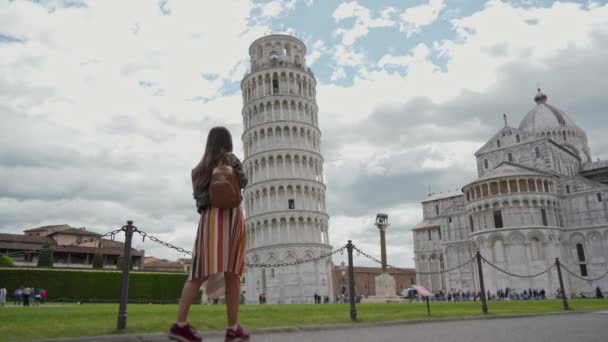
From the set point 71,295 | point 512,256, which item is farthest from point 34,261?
point 512,256

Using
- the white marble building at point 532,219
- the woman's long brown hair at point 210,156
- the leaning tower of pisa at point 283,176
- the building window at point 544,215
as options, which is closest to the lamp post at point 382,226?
the leaning tower of pisa at point 283,176

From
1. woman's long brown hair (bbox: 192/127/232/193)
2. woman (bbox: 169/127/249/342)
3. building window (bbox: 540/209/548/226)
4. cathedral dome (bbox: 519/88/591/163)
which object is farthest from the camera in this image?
cathedral dome (bbox: 519/88/591/163)

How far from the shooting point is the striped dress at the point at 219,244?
15.9 ft

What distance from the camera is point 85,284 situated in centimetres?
3741

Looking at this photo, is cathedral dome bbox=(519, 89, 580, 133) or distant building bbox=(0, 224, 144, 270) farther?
cathedral dome bbox=(519, 89, 580, 133)

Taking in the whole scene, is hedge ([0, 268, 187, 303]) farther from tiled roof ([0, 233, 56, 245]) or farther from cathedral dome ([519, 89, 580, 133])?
cathedral dome ([519, 89, 580, 133])

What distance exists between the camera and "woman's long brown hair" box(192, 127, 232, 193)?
5.26 m

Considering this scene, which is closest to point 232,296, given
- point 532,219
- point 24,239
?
point 532,219

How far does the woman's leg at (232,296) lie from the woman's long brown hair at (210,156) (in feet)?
3.50

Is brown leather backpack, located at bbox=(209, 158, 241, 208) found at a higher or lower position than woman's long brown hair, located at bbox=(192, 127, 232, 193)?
lower

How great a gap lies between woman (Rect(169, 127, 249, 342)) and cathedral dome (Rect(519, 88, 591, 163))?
73757mm

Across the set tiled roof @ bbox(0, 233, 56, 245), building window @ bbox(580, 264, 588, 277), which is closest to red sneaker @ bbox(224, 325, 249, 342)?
building window @ bbox(580, 264, 588, 277)

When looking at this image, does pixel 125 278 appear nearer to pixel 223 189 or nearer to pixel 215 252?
pixel 215 252

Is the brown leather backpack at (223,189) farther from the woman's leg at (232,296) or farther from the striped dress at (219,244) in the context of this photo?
the woman's leg at (232,296)
